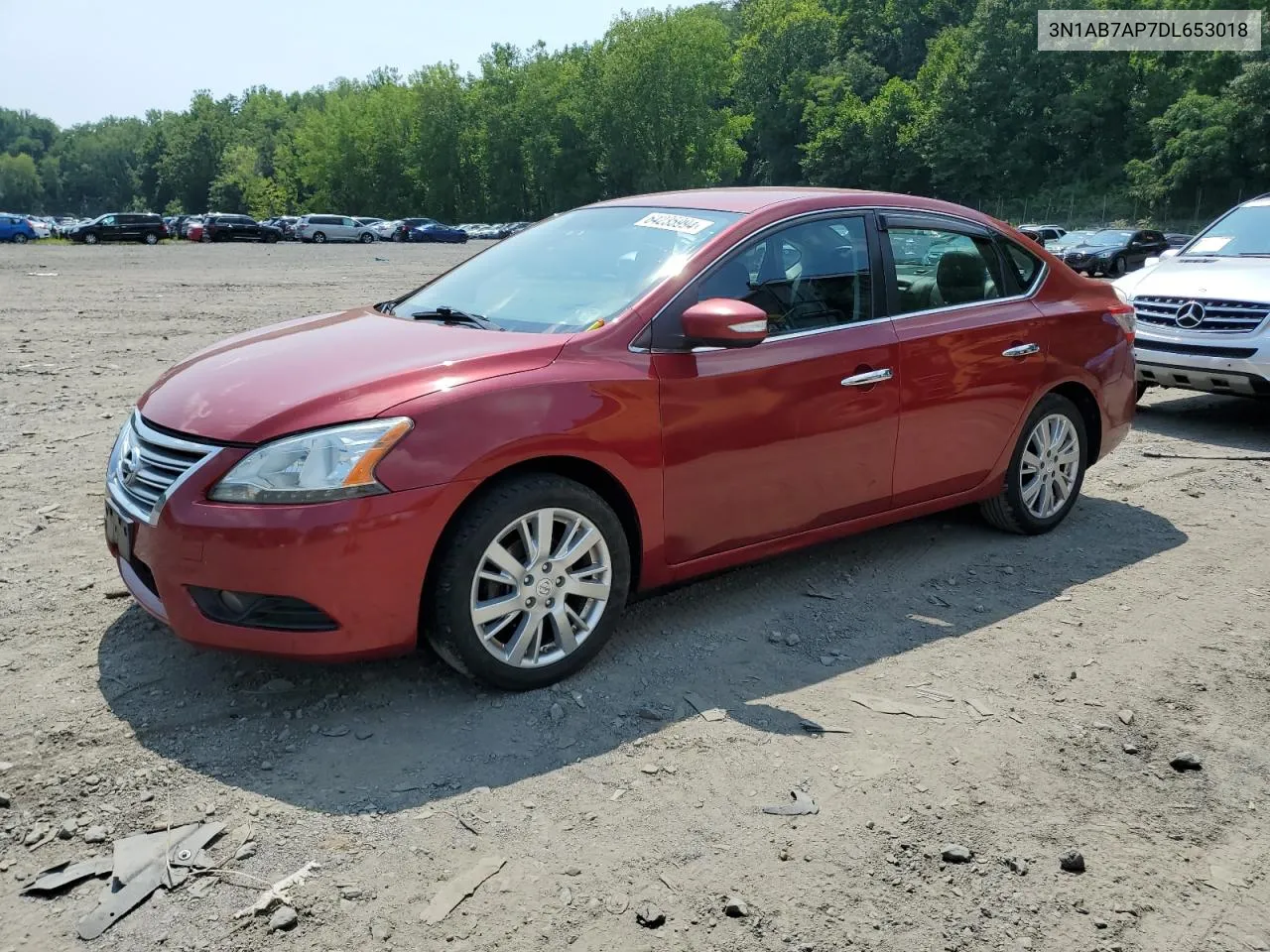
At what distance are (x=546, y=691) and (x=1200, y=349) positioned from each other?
21.1 ft

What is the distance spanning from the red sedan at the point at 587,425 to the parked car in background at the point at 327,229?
58.2 m

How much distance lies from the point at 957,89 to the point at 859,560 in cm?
7894

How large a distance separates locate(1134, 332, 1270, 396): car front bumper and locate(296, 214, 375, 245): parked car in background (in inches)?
2204

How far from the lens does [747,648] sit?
14.1 ft

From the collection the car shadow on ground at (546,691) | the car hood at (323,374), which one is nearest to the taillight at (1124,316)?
the car shadow on ground at (546,691)

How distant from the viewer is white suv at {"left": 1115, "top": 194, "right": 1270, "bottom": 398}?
314 inches

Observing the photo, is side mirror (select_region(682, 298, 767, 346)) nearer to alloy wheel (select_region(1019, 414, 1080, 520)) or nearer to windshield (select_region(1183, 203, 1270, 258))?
alloy wheel (select_region(1019, 414, 1080, 520))

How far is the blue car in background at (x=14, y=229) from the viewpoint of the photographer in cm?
4847

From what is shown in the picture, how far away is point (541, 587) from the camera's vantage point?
3.81 m

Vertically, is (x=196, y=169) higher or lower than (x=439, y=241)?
higher

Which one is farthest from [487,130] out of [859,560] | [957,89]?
[859,560]

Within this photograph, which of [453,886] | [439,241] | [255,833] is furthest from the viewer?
[439,241]

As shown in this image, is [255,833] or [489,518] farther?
[489,518]

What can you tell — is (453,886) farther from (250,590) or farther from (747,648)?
(747,648)
